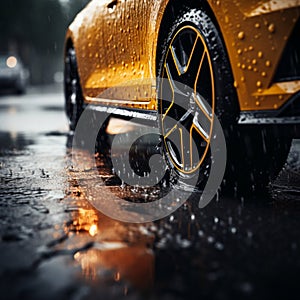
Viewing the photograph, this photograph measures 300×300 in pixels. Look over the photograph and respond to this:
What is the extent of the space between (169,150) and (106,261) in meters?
1.75

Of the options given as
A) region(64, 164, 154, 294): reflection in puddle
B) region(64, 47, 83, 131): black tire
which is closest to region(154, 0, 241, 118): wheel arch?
region(64, 164, 154, 294): reflection in puddle

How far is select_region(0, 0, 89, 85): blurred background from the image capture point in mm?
42875

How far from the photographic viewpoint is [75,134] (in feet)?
22.7

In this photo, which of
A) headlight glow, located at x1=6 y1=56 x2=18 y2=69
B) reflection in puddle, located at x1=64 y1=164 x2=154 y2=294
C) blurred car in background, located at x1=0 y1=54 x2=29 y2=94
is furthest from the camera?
headlight glow, located at x1=6 y1=56 x2=18 y2=69

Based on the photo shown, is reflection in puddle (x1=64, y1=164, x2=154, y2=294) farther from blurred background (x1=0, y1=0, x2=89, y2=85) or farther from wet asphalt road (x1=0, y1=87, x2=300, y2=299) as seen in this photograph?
blurred background (x1=0, y1=0, x2=89, y2=85)

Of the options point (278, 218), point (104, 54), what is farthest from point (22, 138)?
point (278, 218)

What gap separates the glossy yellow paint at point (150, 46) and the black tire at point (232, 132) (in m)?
0.09

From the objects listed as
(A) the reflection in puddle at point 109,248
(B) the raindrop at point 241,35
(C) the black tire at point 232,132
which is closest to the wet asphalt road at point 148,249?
(A) the reflection in puddle at point 109,248

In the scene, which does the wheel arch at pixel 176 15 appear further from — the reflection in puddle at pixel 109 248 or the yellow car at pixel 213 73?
the reflection in puddle at pixel 109 248

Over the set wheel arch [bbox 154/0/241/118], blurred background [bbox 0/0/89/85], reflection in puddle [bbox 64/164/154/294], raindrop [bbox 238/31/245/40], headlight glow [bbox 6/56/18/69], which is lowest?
reflection in puddle [bbox 64/164/154/294]

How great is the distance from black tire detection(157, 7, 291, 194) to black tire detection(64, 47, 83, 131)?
285cm

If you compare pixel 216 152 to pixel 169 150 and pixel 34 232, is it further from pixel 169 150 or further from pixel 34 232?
pixel 34 232

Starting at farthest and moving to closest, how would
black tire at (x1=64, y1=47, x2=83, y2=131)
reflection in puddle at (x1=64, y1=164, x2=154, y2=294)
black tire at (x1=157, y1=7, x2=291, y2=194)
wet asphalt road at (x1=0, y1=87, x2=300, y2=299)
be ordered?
black tire at (x1=64, y1=47, x2=83, y2=131), black tire at (x1=157, y1=7, x2=291, y2=194), reflection in puddle at (x1=64, y1=164, x2=154, y2=294), wet asphalt road at (x1=0, y1=87, x2=300, y2=299)

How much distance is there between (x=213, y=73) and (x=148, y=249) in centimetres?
127
